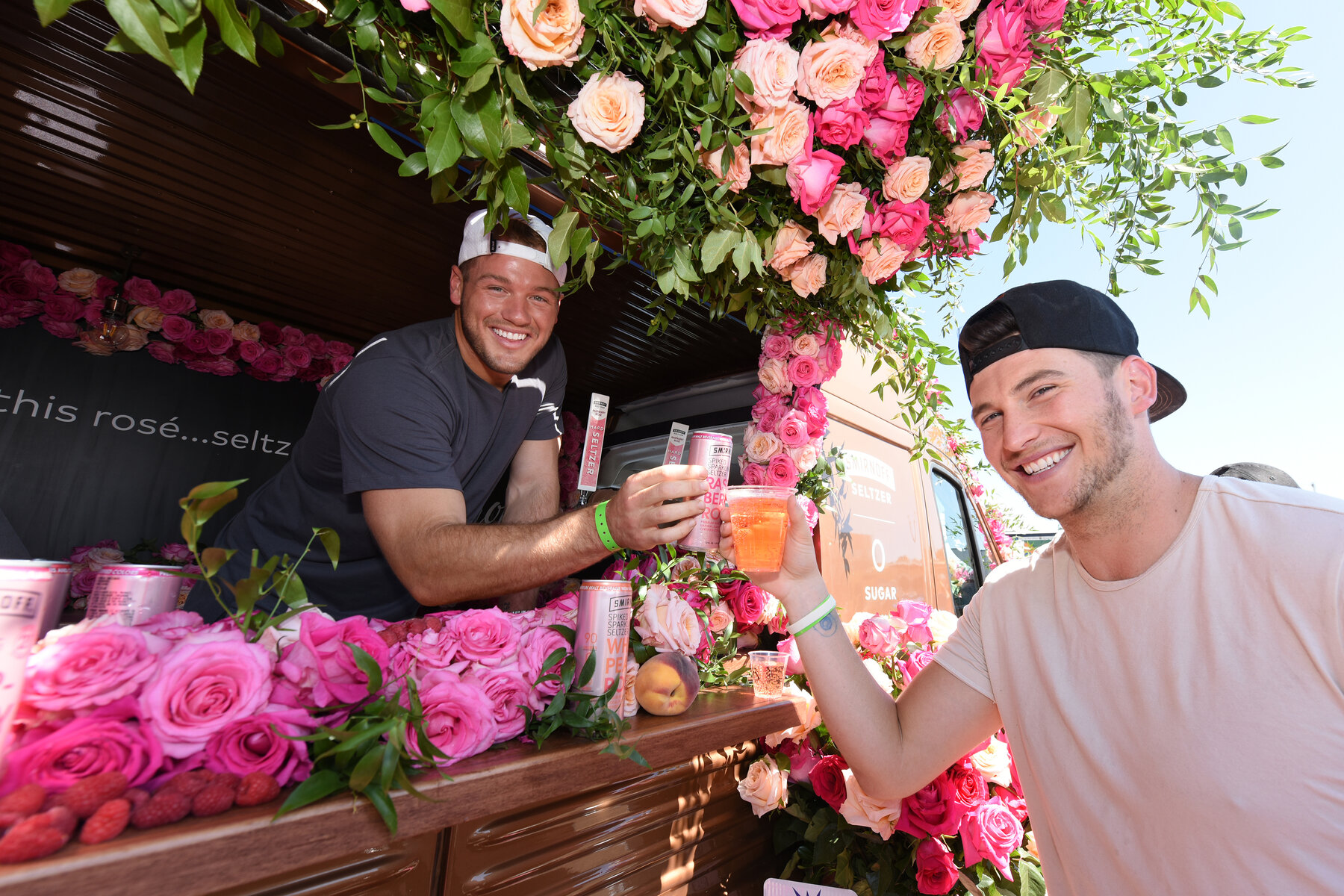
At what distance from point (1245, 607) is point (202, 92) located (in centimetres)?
357

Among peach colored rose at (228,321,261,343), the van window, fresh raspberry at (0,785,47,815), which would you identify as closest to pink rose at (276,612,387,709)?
fresh raspberry at (0,785,47,815)

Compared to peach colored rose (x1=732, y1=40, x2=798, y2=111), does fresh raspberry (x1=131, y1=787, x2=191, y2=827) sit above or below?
below

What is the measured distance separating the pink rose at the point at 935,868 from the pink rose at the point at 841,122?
2040 mm

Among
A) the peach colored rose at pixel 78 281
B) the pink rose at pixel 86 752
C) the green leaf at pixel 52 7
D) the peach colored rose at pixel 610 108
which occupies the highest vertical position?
the peach colored rose at pixel 78 281

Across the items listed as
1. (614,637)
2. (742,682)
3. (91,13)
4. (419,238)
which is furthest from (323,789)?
(419,238)

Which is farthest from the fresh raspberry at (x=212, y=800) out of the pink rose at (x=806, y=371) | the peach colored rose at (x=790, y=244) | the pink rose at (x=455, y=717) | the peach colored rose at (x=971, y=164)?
the pink rose at (x=806, y=371)

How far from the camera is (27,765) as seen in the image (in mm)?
686

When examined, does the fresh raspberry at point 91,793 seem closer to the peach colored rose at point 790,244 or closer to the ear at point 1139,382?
the peach colored rose at point 790,244

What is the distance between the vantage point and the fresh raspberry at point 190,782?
0.77 meters

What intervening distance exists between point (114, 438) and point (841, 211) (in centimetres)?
531

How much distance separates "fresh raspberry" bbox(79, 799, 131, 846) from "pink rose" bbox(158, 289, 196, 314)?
4.58m

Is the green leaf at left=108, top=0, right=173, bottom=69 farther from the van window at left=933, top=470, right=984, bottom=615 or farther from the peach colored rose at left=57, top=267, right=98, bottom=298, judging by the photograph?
the peach colored rose at left=57, top=267, right=98, bottom=298

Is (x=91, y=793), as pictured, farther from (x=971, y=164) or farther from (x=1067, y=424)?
(x=971, y=164)

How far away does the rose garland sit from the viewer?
149 inches
